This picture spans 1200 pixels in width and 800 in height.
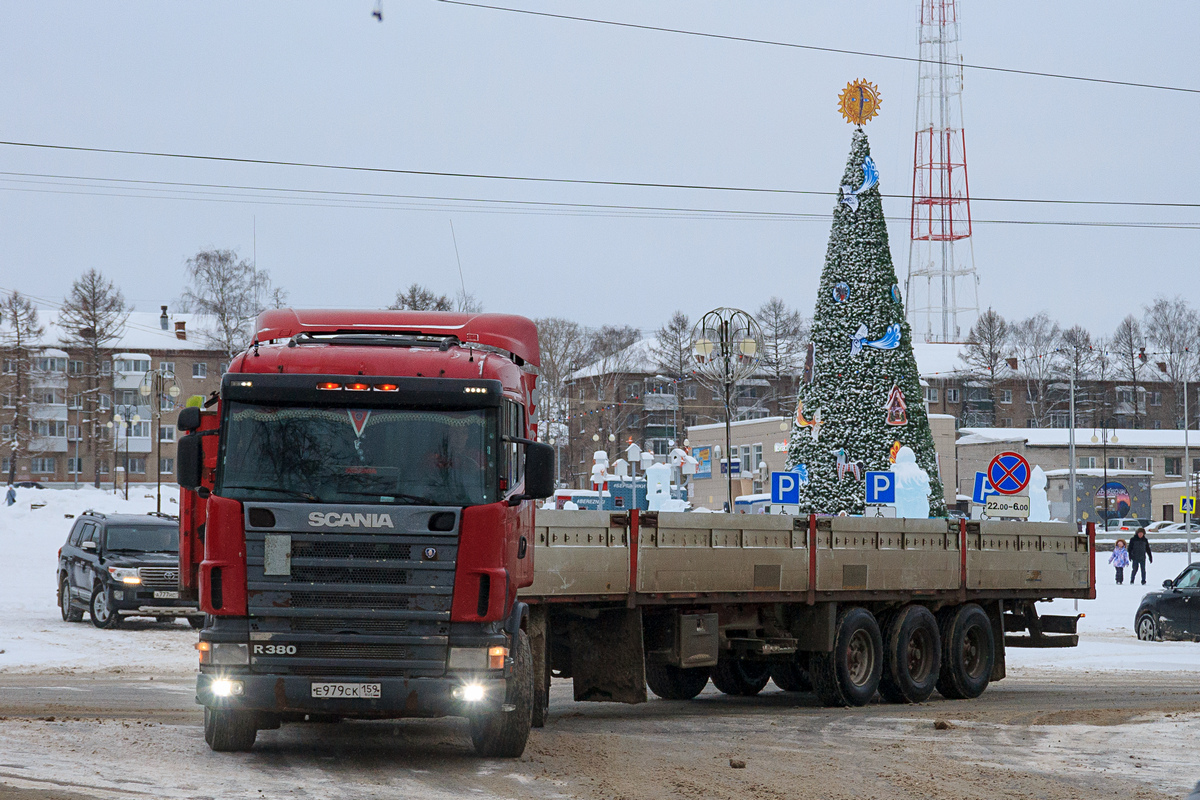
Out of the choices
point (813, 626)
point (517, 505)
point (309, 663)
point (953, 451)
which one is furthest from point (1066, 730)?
point (953, 451)

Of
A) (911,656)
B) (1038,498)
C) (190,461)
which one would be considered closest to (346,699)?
(190,461)

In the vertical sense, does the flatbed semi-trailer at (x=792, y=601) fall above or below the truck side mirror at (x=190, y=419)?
below

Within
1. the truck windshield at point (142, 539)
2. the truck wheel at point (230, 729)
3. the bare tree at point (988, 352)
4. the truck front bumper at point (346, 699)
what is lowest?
the truck wheel at point (230, 729)

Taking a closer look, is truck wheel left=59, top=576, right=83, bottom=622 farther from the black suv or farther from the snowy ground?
the snowy ground

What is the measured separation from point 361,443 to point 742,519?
18.2ft

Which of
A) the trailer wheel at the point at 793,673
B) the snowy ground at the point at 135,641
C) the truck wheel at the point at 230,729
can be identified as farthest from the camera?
the snowy ground at the point at 135,641

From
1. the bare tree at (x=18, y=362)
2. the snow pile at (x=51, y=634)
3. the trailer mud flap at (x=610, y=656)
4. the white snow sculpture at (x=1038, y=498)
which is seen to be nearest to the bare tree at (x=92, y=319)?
the bare tree at (x=18, y=362)

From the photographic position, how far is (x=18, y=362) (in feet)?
295

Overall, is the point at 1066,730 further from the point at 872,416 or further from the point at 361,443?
the point at 872,416

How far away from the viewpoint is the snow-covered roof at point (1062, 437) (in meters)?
89.4

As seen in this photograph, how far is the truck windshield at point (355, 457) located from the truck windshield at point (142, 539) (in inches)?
620

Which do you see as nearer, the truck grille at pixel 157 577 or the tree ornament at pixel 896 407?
the truck grille at pixel 157 577

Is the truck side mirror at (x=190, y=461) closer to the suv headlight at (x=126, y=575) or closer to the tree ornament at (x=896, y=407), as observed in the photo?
the suv headlight at (x=126, y=575)

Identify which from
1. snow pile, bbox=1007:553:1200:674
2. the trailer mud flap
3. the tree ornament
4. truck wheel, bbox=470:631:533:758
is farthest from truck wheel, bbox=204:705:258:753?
the tree ornament
